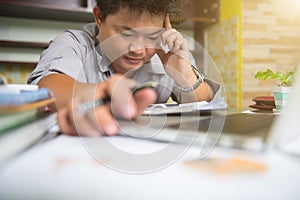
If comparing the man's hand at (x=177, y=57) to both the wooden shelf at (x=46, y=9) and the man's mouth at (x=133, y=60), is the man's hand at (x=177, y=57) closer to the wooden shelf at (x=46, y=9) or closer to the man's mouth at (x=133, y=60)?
the man's mouth at (x=133, y=60)

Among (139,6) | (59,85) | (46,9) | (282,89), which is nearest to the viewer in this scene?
(59,85)

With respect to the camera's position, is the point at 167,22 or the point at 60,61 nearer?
the point at 60,61

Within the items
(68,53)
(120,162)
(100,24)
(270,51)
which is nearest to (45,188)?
(120,162)

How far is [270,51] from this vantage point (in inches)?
85.9

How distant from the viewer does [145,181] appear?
0.65 ft

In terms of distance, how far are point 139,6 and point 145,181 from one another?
0.62 metres

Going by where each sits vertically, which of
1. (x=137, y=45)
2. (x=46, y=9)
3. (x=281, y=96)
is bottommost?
(x=281, y=96)

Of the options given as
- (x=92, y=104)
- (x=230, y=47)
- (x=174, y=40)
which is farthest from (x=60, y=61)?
(x=230, y=47)

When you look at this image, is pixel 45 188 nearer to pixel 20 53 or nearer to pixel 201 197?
pixel 201 197

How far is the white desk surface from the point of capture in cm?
19

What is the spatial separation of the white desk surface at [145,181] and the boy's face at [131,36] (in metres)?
0.57

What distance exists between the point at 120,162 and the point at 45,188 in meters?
0.05

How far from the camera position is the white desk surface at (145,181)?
0.62 feet

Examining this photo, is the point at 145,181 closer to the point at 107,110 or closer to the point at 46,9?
the point at 107,110
